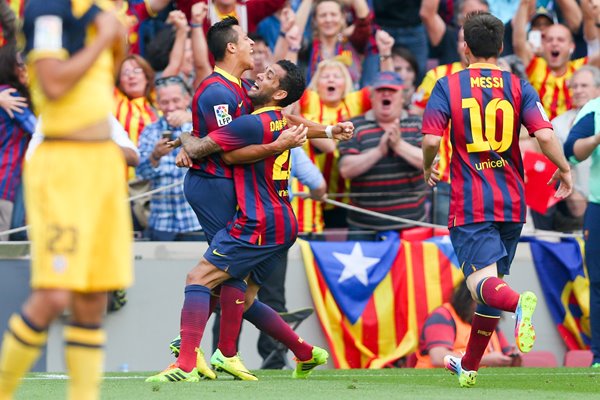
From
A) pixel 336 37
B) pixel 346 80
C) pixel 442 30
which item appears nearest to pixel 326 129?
pixel 346 80

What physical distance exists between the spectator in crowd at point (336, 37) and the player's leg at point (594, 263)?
3541 mm

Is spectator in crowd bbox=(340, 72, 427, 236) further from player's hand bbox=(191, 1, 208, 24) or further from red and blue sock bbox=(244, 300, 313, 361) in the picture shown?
red and blue sock bbox=(244, 300, 313, 361)

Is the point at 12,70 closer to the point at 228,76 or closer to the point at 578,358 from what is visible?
the point at 228,76

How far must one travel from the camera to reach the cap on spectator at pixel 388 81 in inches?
458

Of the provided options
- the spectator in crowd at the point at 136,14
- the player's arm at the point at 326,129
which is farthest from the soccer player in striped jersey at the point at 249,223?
the spectator in crowd at the point at 136,14

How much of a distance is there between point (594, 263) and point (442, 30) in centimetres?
428

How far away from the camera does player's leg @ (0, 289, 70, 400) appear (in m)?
5.06

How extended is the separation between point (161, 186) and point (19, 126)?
135 cm

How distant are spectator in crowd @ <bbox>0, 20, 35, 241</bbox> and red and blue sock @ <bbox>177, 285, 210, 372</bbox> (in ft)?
11.2

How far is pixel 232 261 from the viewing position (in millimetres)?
8367

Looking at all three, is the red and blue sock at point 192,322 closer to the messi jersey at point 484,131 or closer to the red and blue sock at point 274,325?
the red and blue sock at point 274,325

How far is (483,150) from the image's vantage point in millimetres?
8164

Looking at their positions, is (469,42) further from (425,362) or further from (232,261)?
(425,362)

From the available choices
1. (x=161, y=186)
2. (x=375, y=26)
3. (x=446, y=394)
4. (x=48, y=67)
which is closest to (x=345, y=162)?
(x=161, y=186)
